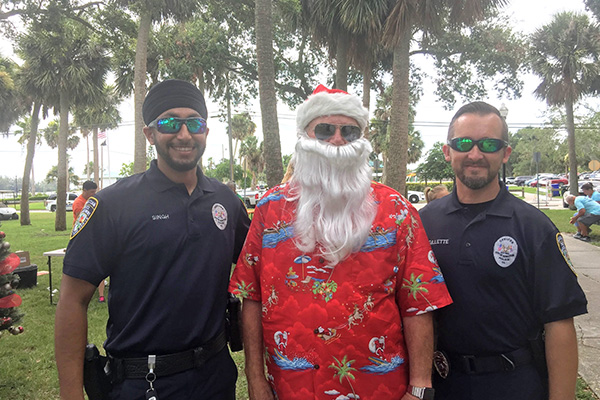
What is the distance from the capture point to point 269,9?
23.5 feet

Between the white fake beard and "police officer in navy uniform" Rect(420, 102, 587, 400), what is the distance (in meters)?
0.48

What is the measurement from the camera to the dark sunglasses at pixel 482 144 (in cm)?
213

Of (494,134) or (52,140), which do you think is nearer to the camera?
(494,134)

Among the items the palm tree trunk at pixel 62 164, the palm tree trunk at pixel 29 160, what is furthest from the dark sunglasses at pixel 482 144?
the palm tree trunk at pixel 29 160

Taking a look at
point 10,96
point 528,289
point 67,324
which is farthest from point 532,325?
point 10,96

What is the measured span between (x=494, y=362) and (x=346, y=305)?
79cm

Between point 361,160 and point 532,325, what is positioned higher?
point 361,160

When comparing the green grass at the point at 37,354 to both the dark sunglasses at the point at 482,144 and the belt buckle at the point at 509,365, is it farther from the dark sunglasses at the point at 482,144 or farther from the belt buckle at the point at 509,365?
the dark sunglasses at the point at 482,144

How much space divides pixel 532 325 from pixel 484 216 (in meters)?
0.56

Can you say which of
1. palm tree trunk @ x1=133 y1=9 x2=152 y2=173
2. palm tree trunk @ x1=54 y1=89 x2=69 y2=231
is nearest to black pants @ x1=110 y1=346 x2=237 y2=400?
palm tree trunk @ x1=133 y1=9 x2=152 y2=173

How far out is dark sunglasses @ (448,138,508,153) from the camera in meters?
2.13

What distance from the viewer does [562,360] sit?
1.92m

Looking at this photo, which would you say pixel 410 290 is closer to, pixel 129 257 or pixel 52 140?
pixel 129 257

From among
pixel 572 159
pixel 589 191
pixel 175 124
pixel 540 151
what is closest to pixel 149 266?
pixel 175 124
